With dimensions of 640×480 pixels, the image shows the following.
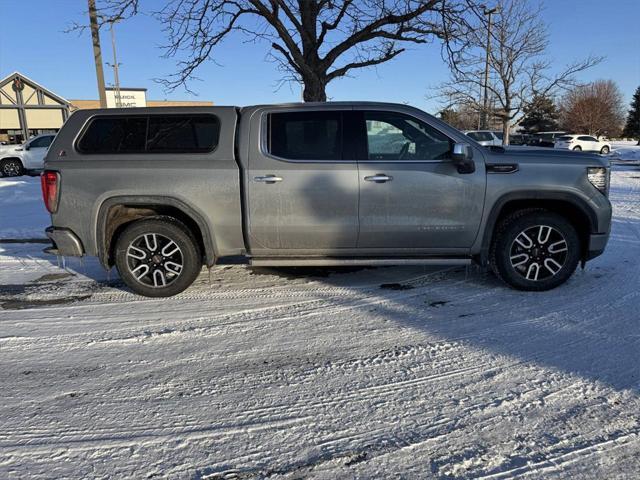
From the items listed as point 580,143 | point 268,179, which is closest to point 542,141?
point 580,143

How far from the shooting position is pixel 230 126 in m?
4.50

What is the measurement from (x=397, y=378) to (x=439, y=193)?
6.76 ft

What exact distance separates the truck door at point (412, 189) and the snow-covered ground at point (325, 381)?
0.62m

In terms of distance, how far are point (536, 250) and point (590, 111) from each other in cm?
5781

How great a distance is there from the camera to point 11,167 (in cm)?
1861

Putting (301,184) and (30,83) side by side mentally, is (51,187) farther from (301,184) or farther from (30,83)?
(30,83)

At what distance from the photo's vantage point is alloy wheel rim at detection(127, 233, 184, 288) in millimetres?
4590

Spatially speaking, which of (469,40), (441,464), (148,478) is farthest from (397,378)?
(469,40)

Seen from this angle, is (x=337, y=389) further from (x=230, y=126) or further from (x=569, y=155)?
(x=569, y=155)

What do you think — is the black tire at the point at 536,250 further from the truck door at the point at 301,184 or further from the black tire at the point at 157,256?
the black tire at the point at 157,256

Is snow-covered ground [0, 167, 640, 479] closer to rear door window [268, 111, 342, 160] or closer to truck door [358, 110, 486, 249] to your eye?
truck door [358, 110, 486, 249]

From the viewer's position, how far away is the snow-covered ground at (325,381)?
230 centimetres

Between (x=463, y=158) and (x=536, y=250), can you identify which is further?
(x=536, y=250)

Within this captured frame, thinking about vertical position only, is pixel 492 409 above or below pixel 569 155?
below
